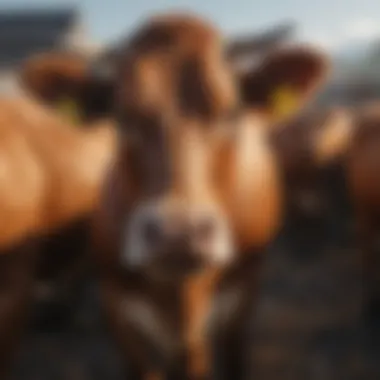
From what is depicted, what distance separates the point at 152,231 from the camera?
2291 mm

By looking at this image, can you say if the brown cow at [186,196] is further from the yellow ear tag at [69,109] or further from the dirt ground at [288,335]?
the dirt ground at [288,335]

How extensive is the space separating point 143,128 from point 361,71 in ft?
31.7

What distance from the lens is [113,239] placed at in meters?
2.87

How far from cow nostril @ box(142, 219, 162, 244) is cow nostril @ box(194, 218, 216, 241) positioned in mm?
99

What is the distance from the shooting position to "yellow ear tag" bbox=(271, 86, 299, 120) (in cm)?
297

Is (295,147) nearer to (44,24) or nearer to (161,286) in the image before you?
(161,286)

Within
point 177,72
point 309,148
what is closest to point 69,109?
point 177,72

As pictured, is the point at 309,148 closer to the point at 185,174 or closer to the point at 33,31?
the point at 185,174

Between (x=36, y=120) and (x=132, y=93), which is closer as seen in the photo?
(x=132, y=93)

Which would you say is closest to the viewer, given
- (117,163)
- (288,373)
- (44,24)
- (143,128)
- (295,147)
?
(143,128)

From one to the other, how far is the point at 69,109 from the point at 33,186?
0.53m

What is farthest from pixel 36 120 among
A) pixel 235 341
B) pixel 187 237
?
pixel 187 237

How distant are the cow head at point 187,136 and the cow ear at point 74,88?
0.04 meters

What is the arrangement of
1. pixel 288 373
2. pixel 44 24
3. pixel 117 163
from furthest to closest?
1. pixel 44 24
2. pixel 288 373
3. pixel 117 163
